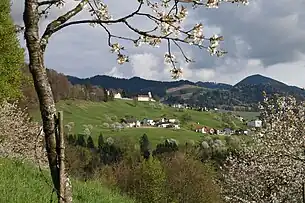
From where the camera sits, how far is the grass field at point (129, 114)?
12000 cm

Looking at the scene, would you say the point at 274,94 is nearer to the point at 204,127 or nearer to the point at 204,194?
the point at 204,194

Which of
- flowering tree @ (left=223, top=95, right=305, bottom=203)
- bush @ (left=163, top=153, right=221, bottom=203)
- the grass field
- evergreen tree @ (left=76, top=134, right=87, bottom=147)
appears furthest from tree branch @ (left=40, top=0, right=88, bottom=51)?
the grass field

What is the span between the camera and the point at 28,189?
32.1ft

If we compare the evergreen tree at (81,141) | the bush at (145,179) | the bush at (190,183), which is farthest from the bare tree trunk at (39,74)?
the evergreen tree at (81,141)

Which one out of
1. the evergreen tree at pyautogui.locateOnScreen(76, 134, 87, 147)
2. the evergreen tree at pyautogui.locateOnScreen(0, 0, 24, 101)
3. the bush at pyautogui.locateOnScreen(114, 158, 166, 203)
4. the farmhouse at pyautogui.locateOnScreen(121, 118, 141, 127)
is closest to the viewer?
the evergreen tree at pyautogui.locateOnScreen(0, 0, 24, 101)

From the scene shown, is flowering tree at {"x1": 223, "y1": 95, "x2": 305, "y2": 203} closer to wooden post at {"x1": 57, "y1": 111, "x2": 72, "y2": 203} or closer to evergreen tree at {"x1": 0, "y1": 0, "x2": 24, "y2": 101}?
evergreen tree at {"x1": 0, "y1": 0, "x2": 24, "y2": 101}

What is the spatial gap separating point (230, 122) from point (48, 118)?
5750 inches

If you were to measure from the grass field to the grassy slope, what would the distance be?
99.7 metres

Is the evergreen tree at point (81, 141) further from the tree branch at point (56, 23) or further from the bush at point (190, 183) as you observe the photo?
the tree branch at point (56, 23)

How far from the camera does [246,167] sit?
32.0 metres

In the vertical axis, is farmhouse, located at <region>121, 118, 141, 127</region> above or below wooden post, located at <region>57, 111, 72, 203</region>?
below

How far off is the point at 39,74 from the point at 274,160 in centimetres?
2318

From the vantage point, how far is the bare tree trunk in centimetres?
460

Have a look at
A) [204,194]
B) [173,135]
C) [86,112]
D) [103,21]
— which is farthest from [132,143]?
[103,21]
